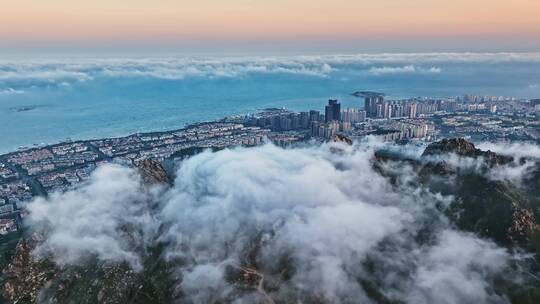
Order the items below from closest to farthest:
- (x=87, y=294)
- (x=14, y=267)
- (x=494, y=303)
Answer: (x=494, y=303) < (x=87, y=294) < (x=14, y=267)

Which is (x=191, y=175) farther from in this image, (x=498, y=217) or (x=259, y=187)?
(x=498, y=217)

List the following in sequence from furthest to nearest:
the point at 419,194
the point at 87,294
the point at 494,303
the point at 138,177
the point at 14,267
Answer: the point at 138,177, the point at 419,194, the point at 14,267, the point at 87,294, the point at 494,303

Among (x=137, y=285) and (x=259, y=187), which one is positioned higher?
(x=259, y=187)

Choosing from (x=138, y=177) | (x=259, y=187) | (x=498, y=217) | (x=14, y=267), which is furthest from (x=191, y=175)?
(x=498, y=217)

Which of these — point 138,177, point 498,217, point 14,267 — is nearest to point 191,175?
point 138,177

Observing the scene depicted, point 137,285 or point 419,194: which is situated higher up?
point 419,194

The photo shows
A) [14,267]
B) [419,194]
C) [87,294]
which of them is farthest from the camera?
[419,194]

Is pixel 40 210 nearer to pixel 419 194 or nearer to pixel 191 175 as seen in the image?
pixel 191 175

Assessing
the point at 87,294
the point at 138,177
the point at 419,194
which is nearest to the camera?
the point at 87,294

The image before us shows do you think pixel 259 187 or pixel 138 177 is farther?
pixel 138 177
